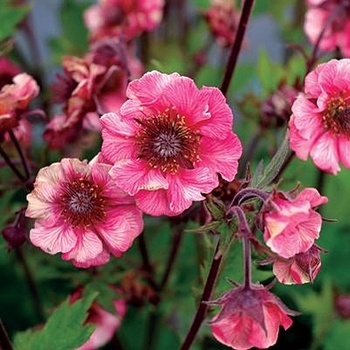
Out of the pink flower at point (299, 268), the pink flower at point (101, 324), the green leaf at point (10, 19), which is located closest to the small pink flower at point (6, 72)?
the green leaf at point (10, 19)

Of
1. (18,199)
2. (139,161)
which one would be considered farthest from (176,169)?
(18,199)

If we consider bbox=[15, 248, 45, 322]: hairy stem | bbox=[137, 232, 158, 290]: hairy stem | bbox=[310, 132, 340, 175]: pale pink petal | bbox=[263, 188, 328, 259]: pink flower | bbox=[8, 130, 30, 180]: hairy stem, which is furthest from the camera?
bbox=[15, 248, 45, 322]: hairy stem

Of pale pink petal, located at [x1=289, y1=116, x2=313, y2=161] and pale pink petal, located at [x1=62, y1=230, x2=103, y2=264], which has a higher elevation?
pale pink petal, located at [x1=289, y1=116, x2=313, y2=161]

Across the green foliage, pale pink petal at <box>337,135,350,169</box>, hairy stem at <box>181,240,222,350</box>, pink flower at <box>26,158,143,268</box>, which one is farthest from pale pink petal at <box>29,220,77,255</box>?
the green foliage

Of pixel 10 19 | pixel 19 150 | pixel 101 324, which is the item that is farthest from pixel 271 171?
pixel 10 19

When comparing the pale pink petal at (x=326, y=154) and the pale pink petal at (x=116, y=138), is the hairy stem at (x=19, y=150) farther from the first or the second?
the pale pink petal at (x=326, y=154)

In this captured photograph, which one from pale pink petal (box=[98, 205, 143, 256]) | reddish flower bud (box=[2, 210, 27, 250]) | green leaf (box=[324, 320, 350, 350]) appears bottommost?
green leaf (box=[324, 320, 350, 350])

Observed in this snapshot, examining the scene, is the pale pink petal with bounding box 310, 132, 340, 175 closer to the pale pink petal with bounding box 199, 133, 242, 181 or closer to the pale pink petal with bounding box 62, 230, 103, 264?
the pale pink petal with bounding box 199, 133, 242, 181
